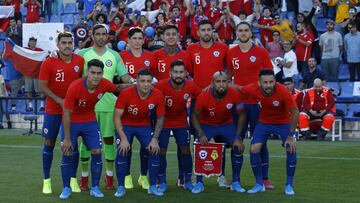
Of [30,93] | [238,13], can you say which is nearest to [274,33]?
[238,13]

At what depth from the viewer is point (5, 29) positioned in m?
30.0

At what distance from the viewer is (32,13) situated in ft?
96.4

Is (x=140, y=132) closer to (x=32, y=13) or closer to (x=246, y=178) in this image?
(x=246, y=178)

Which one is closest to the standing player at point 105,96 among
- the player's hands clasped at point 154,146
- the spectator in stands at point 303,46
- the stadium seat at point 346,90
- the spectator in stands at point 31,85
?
the player's hands clasped at point 154,146

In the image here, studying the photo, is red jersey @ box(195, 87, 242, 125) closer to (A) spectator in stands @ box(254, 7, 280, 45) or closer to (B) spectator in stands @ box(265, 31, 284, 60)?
(B) spectator in stands @ box(265, 31, 284, 60)

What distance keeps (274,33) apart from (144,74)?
463 inches

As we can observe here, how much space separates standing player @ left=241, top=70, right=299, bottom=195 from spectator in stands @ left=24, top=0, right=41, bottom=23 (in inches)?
664

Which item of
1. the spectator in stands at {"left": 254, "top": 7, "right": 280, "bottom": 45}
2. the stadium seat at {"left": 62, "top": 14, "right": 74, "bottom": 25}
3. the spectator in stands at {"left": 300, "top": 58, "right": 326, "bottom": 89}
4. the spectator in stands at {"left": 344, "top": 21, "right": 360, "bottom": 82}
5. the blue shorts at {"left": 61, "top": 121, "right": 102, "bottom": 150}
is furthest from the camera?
the stadium seat at {"left": 62, "top": 14, "right": 74, "bottom": 25}

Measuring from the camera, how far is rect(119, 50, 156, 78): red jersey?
547 inches

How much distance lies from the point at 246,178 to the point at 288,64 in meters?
8.95

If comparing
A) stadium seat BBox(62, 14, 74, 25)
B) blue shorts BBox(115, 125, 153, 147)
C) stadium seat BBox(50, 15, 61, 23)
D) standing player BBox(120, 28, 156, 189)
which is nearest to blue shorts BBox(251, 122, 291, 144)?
blue shorts BBox(115, 125, 153, 147)

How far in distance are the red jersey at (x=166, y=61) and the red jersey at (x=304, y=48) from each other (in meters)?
10.9

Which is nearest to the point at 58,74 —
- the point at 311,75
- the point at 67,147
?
the point at 67,147

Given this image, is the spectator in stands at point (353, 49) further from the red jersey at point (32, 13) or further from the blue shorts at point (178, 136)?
the blue shorts at point (178, 136)
